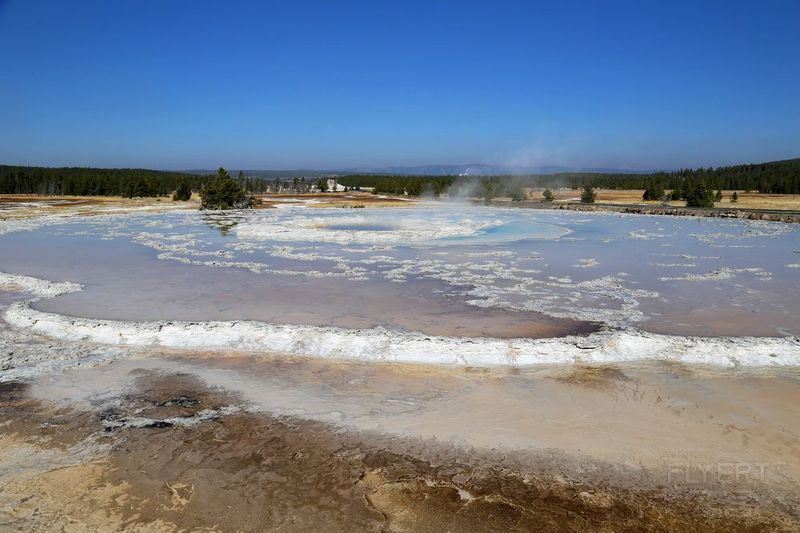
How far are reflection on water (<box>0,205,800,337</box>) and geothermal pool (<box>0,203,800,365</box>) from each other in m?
0.06

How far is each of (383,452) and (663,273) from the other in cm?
1087

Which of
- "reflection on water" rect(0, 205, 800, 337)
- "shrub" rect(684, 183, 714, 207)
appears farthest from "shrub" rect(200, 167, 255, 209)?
"shrub" rect(684, 183, 714, 207)

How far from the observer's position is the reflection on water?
29.9ft

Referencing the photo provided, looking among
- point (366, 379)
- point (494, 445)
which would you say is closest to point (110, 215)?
point (366, 379)

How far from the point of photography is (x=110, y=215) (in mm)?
33156

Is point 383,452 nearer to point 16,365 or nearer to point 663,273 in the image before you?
point 16,365

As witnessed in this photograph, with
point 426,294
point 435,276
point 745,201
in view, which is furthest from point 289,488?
point 745,201

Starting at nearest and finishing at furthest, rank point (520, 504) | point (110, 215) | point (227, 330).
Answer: point (520, 504), point (227, 330), point (110, 215)

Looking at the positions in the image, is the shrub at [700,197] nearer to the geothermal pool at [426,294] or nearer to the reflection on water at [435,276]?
the reflection on water at [435,276]

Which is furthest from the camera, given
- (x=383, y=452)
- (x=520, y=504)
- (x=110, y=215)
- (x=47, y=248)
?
(x=110, y=215)

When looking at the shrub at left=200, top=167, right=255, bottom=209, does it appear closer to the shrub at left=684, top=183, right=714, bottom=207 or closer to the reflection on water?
the reflection on water

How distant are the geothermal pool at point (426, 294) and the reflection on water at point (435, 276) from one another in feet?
0.21

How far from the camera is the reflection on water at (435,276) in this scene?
9.11 metres

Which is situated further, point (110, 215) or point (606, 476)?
point (110, 215)
